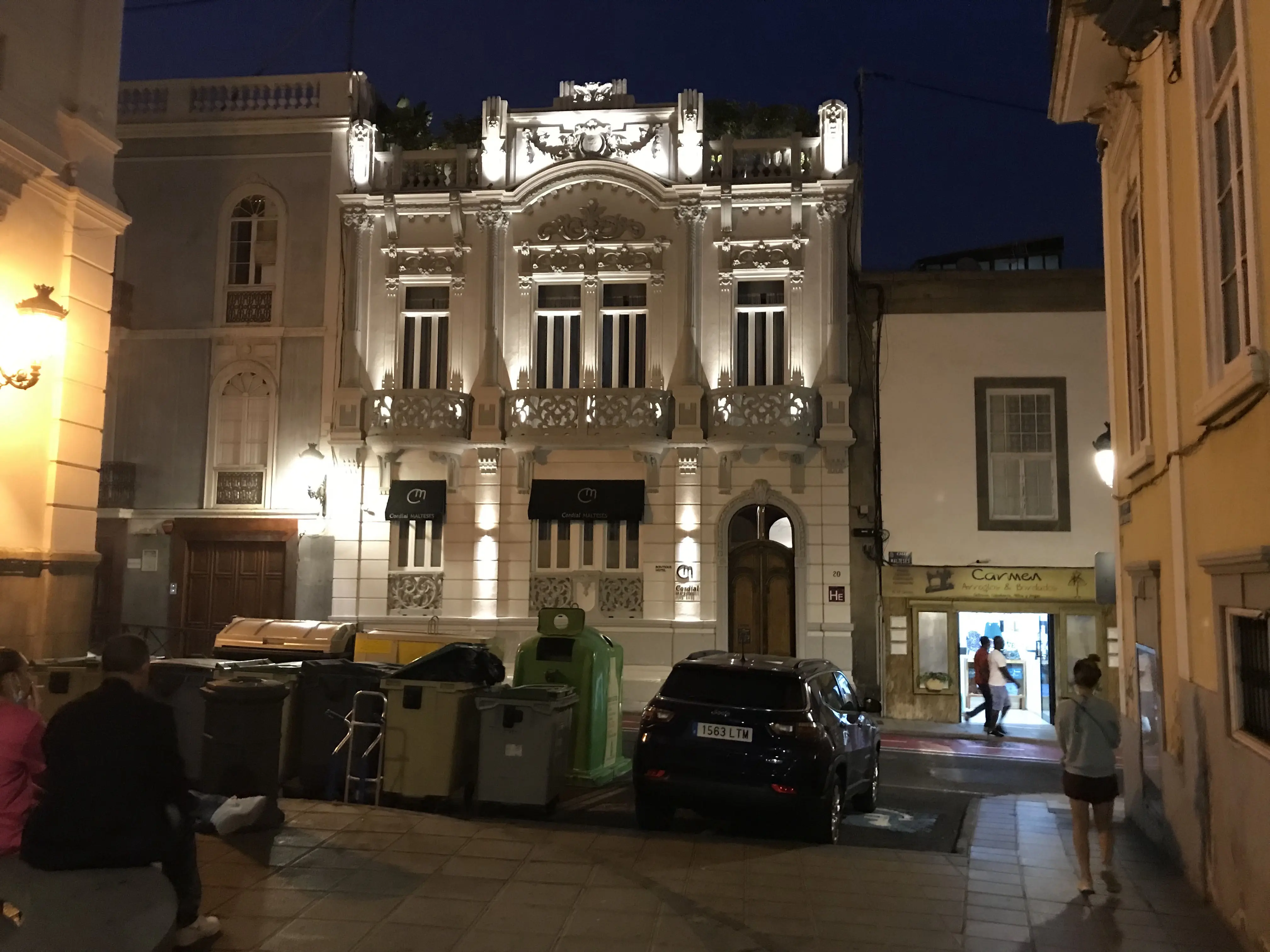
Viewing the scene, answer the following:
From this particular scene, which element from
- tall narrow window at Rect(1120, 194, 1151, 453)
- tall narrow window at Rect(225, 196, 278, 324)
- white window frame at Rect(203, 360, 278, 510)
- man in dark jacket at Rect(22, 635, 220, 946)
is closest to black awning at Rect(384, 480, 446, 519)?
white window frame at Rect(203, 360, 278, 510)

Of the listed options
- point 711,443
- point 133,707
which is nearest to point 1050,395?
point 711,443

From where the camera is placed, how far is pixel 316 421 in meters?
21.1

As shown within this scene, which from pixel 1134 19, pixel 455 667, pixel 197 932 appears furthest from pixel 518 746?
pixel 1134 19

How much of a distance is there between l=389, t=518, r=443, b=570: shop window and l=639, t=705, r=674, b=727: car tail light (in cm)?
1181

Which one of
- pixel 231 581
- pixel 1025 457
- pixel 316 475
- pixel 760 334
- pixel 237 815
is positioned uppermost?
pixel 760 334

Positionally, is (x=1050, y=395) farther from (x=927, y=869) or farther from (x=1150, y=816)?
(x=927, y=869)

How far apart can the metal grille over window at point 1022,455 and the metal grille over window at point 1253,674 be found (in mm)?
13240

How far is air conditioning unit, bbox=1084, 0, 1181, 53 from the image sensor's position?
7883 mm

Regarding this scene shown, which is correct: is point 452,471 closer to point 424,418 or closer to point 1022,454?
point 424,418

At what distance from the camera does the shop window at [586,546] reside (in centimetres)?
2009

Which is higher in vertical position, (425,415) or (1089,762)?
(425,415)

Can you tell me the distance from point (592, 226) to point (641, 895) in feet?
52.7

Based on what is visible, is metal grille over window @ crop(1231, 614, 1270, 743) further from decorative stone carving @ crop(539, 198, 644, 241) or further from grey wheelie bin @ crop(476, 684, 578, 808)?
decorative stone carving @ crop(539, 198, 644, 241)

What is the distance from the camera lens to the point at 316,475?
68.1ft
